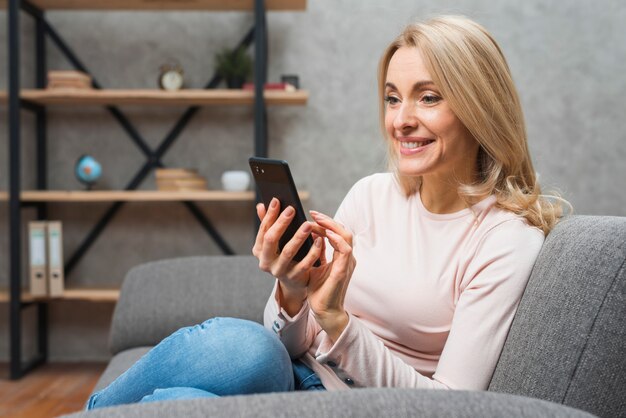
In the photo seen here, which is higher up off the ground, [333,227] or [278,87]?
[278,87]

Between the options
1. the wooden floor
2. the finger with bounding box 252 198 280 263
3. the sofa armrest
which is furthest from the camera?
the wooden floor

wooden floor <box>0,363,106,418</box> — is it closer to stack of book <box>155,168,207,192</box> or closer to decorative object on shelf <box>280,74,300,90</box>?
stack of book <box>155,168,207,192</box>

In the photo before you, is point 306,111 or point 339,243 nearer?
point 339,243

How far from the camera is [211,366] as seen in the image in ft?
3.14

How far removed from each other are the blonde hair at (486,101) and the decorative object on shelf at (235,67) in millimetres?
1780

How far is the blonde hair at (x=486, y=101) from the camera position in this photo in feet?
3.75

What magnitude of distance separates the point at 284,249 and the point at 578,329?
1.47ft

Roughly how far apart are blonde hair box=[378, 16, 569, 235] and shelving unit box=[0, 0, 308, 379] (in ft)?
5.40

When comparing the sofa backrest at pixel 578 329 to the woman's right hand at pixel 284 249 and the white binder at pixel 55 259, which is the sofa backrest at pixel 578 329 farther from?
the white binder at pixel 55 259

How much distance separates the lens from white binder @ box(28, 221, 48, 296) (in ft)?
9.57

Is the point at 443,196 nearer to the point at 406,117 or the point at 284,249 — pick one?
the point at 406,117

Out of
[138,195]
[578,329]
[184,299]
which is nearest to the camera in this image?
[578,329]

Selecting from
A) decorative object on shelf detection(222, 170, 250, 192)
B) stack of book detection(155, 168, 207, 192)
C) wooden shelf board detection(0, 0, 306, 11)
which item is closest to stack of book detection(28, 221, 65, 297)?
stack of book detection(155, 168, 207, 192)

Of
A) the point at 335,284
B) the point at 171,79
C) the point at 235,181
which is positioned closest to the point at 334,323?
the point at 335,284
